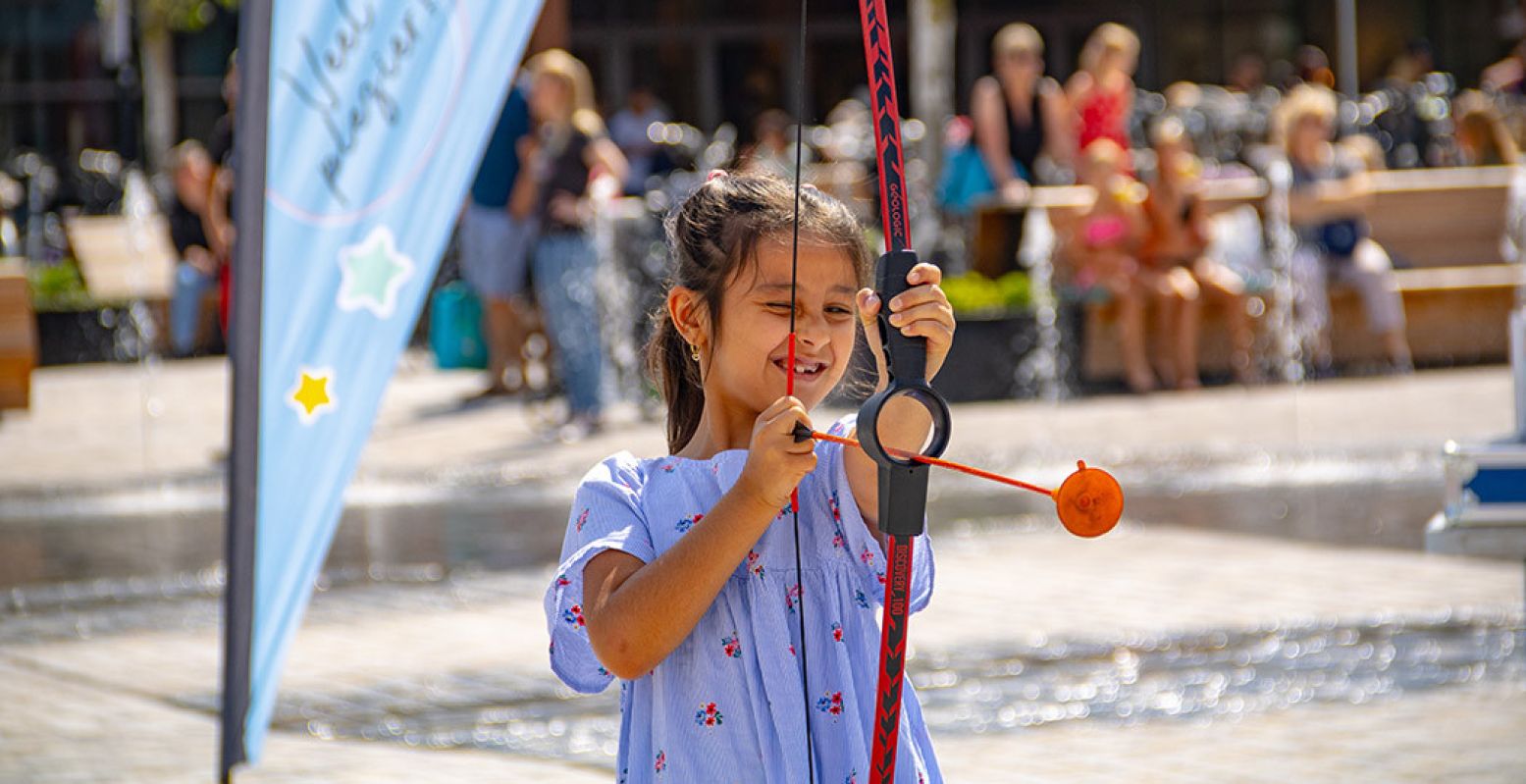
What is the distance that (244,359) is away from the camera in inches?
154

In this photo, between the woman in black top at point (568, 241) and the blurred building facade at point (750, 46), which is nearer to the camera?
the woman in black top at point (568, 241)

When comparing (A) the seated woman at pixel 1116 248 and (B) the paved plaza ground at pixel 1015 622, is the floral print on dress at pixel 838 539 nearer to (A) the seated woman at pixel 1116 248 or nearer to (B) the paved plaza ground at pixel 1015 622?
(B) the paved plaza ground at pixel 1015 622

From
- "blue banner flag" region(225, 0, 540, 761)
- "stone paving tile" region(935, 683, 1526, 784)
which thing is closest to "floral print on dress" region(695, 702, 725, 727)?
"blue banner flag" region(225, 0, 540, 761)

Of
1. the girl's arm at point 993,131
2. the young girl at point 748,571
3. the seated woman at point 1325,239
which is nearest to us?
the young girl at point 748,571

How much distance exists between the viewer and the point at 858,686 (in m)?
2.73

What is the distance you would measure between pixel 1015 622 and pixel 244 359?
3.76 metres

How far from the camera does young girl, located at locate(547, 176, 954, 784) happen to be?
2670 mm

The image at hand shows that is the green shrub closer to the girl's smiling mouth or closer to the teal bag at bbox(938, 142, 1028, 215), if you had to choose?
the teal bag at bbox(938, 142, 1028, 215)

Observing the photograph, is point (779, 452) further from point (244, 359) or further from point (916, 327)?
point (244, 359)

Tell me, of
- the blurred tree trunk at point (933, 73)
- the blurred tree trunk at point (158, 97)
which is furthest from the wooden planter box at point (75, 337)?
the blurred tree trunk at point (158, 97)

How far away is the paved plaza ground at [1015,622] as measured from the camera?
5504 mm

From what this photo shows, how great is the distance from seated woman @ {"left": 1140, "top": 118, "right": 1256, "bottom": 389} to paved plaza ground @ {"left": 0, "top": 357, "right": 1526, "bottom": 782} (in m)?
1.07

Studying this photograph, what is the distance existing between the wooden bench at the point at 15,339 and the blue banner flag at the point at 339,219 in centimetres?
1124

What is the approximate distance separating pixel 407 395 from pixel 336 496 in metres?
12.2
